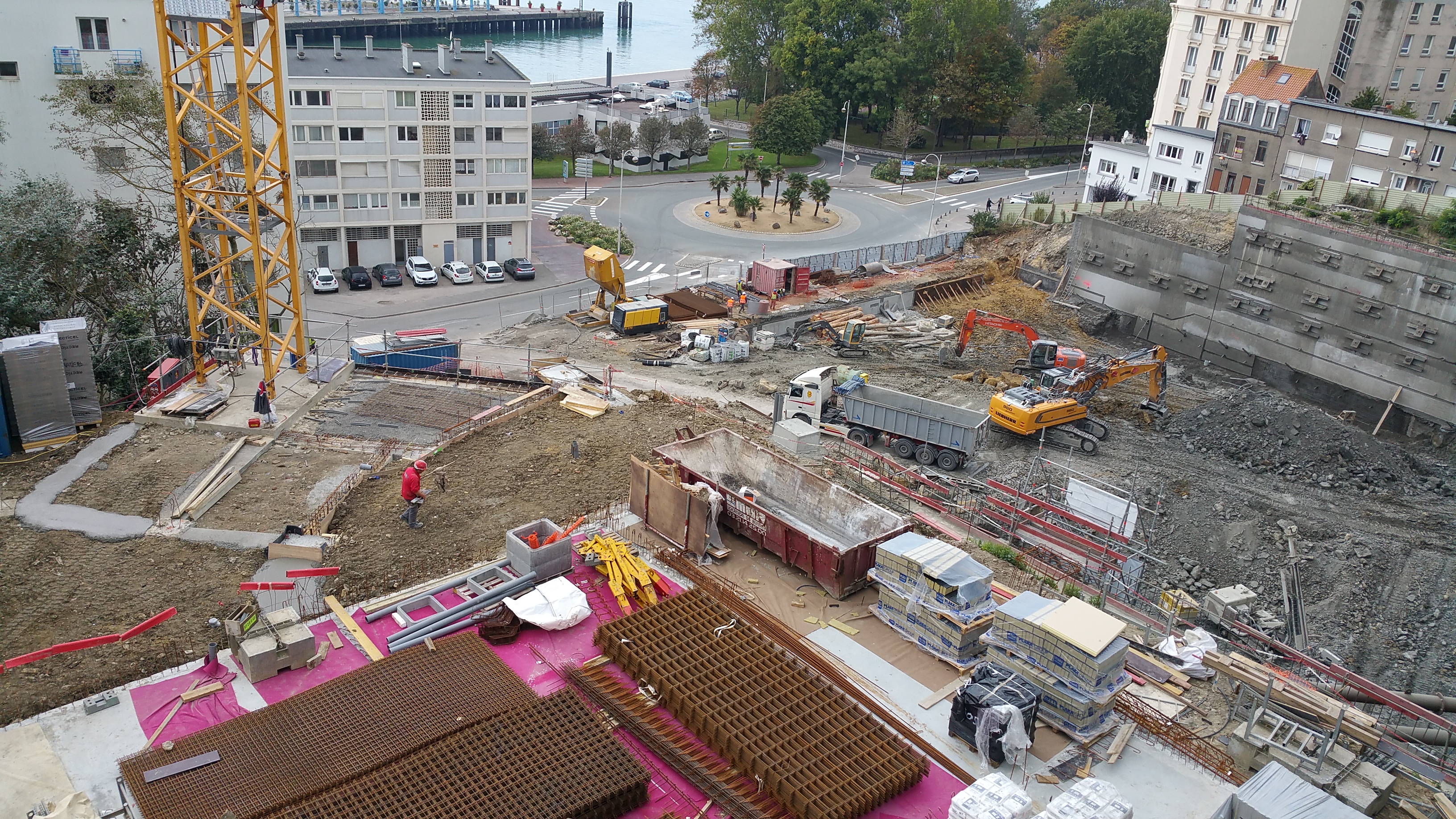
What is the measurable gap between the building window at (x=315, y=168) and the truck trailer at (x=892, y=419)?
30575 millimetres

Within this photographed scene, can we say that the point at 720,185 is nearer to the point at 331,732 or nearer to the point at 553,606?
the point at 553,606

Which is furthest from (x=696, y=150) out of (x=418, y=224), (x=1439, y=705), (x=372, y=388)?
(x=1439, y=705)

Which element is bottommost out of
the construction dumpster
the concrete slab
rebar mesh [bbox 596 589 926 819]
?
rebar mesh [bbox 596 589 926 819]

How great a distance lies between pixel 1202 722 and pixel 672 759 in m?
9.94

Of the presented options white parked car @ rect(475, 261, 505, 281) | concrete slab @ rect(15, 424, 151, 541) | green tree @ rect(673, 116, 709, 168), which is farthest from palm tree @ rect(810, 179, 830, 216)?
concrete slab @ rect(15, 424, 151, 541)

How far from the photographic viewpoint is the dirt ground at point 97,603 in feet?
59.4

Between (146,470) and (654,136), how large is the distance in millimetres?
62125

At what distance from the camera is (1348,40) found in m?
68.7

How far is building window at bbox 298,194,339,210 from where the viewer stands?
53094 millimetres

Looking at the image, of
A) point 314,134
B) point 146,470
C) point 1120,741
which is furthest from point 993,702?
point 314,134

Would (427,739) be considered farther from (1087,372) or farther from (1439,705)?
(1087,372)

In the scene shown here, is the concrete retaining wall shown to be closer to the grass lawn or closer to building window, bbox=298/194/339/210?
the grass lawn

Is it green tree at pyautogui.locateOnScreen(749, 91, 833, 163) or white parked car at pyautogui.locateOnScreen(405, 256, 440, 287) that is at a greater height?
green tree at pyautogui.locateOnScreen(749, 91, 833, 163)

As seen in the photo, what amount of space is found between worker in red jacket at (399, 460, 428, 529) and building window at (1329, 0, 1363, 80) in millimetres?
69293
